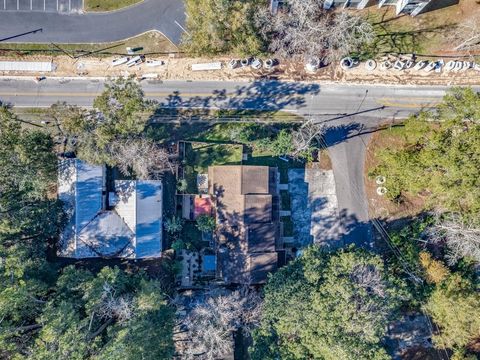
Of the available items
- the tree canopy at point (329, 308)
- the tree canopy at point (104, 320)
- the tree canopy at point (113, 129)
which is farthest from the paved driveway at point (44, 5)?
the tree canopy at point (329, 308)

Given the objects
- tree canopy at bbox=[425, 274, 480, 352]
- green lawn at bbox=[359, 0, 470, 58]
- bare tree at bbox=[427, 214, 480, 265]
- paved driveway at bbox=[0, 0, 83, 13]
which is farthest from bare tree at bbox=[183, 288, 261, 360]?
paved driveway at bbox=[0, 0, 83, 13]

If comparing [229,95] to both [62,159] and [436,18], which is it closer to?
[62,159]

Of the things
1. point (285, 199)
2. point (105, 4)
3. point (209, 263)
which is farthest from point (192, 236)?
point (105, 4)

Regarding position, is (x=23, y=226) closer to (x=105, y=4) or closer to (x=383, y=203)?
(x=105, y=4)

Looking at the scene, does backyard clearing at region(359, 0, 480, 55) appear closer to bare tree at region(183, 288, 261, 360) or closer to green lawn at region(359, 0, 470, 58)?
green lawn at region(359, 0, 470, 58)

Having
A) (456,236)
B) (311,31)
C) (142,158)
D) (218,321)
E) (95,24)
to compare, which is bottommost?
(218,321)

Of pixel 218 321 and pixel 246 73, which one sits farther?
pixel 246 73

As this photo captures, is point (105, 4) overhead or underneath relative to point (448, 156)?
overhead
